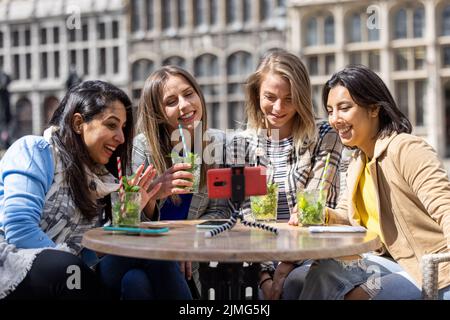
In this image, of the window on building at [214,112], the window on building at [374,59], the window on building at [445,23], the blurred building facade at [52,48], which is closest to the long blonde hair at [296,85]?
the window on building at [445,23]

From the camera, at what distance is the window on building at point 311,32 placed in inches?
826

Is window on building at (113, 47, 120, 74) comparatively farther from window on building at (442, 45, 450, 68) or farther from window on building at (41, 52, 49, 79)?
window on building at (442, 45, 450, 68)

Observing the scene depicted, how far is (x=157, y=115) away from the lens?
317 cm

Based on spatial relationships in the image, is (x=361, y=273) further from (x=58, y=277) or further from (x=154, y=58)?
(x=154, y=58)

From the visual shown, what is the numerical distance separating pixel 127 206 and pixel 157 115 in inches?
31.2

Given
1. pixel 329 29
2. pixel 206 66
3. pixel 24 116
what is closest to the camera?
pixel 329 29

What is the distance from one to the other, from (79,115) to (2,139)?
58.6 ft

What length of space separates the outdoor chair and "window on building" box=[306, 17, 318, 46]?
62.9 ft

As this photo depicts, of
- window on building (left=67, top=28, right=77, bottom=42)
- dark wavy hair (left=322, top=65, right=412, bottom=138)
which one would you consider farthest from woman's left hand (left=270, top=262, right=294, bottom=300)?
window on building (left=67, top=28, right=77, bottom=42)

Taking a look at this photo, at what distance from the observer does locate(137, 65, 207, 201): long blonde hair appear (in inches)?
123

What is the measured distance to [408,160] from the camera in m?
2.49

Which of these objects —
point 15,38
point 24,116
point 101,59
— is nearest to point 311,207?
point 101,59

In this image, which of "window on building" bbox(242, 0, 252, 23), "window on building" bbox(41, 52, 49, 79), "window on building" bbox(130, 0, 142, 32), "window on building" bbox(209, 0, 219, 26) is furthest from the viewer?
"window on building" bbox(41, 52, 49, 79)

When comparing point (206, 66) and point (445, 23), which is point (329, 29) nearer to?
point (445, 23)
